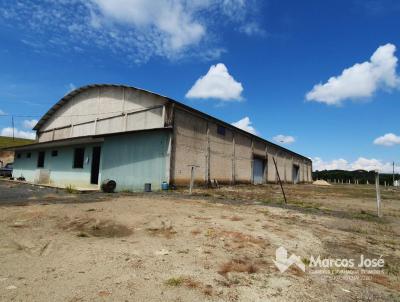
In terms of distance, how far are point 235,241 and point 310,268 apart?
5.03 feet

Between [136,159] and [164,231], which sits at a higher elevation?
[136,159]

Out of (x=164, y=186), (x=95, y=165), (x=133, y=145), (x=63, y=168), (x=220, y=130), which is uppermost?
(x=220, y=130)

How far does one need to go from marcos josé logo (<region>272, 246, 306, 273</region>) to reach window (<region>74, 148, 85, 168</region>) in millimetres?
18961

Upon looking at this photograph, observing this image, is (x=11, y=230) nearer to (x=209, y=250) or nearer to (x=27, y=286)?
(x=27, y=286)

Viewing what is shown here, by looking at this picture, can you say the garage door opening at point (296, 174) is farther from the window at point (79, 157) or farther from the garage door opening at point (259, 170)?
the window at point (79, 157)

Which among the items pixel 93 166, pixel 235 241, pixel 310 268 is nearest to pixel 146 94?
pixel 93 166

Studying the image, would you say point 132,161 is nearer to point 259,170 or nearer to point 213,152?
point 213,152

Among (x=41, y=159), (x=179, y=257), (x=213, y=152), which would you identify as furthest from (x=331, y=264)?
(x=41, y=159)

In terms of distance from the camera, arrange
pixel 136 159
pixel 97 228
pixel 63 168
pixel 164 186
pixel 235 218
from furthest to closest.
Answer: pixel 63 168 < pixel 136 159 < pixel 164 186 < pixel 235 218 < pixel 97 228

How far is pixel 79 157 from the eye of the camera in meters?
21.2

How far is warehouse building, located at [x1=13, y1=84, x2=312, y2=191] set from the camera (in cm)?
1759

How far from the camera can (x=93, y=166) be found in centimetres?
2016

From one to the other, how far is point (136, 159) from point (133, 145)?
948 mm

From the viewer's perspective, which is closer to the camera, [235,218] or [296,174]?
[235,218]
